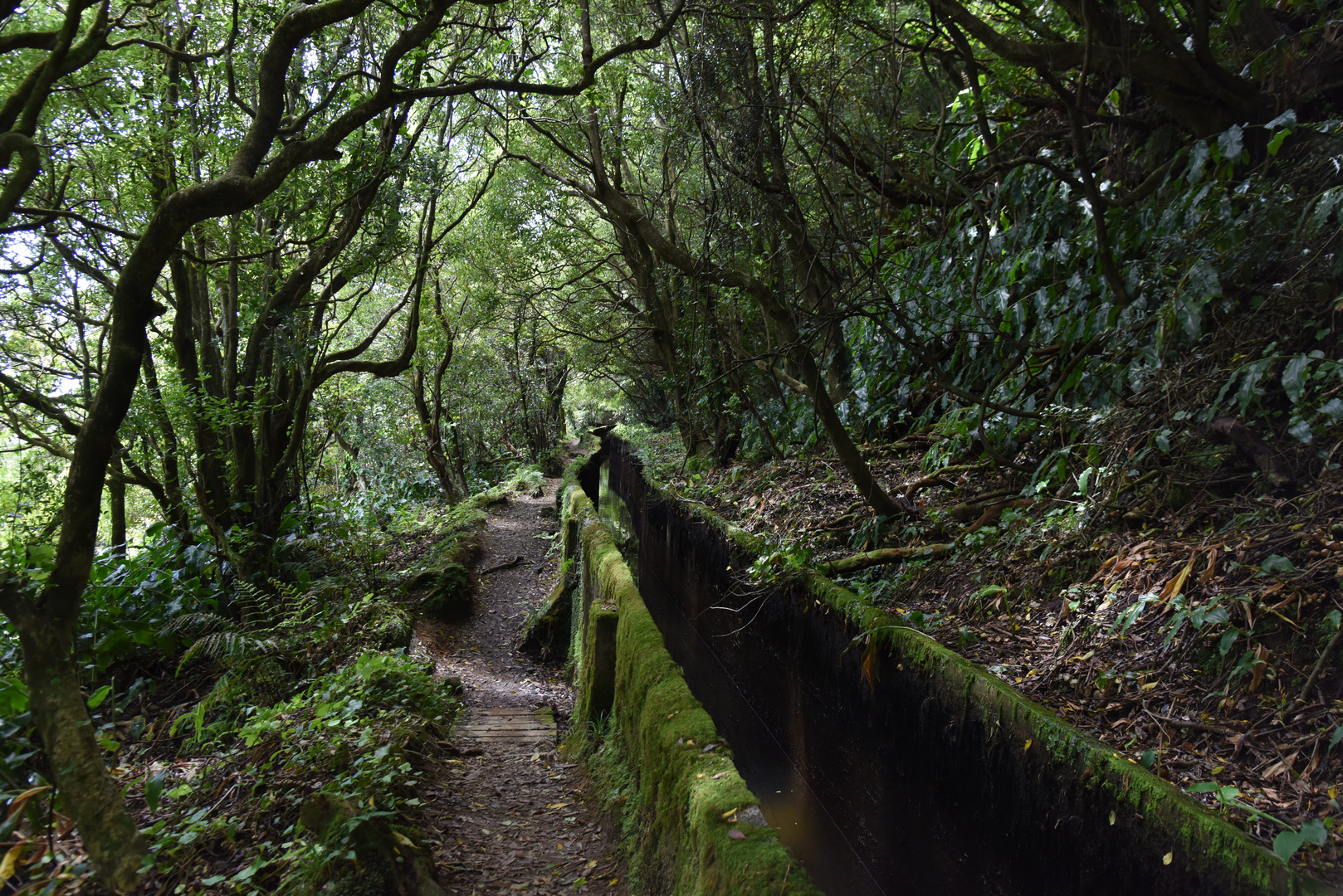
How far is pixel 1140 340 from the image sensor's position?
472cm

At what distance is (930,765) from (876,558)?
1.93 meters

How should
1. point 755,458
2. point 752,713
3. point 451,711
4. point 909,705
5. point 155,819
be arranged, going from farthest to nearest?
point 755,458 → point 752,713 → point 451,711 → point 909,705 → point 155,819

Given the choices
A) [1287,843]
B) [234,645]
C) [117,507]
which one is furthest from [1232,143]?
[117,507]

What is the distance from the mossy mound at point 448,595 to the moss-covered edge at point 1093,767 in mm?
6122

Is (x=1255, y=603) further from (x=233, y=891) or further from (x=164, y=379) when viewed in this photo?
(x=164, y=379)

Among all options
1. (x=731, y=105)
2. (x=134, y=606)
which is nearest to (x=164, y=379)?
(x=134, y=606)

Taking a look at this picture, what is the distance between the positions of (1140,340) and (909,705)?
2.92 metres

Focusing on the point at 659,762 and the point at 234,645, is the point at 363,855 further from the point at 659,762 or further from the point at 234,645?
the point at 234,645

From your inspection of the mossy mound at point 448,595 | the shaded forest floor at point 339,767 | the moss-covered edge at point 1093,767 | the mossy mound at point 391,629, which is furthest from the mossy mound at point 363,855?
the mossy mound at point 448,595

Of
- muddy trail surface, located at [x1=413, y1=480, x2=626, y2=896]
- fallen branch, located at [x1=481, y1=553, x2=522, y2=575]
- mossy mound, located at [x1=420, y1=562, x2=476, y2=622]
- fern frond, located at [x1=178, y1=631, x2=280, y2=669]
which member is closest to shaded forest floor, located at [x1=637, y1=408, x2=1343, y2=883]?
muddy trail surface, located at [x1=413, y1=480, x2=626, y2=896]

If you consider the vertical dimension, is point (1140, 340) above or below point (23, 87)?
below

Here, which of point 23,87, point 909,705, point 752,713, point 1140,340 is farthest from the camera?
point 752,713

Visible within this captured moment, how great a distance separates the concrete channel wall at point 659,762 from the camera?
233 centimetres

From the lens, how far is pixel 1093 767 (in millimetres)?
2748
